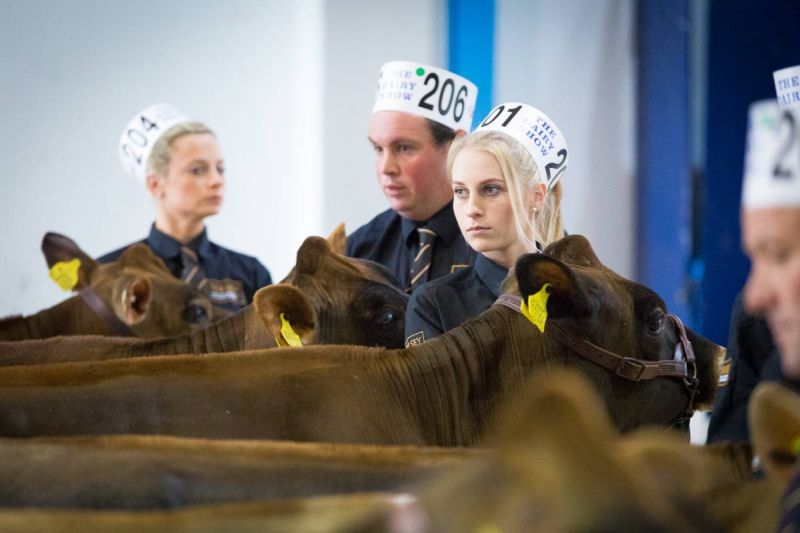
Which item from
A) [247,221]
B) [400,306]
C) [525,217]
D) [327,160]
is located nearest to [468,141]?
[525,217]

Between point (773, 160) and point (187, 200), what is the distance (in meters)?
4.17

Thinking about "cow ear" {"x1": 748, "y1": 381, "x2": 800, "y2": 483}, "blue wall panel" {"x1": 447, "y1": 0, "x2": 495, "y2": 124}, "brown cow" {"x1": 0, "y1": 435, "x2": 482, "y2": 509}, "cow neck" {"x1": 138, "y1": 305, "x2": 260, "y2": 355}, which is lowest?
"brown cow" {"x1": 0, "y1": 435, "x2": 482, "y2": 509}

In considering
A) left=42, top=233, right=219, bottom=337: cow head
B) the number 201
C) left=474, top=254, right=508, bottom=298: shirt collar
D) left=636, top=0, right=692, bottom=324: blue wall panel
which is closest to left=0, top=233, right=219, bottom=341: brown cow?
left=42, top=233, right=219, bottom=337: cow head

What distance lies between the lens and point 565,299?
3.09 m

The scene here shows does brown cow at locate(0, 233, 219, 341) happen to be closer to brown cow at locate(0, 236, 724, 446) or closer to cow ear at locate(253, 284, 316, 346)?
cow ear at locate(253, 284, 316, 346)

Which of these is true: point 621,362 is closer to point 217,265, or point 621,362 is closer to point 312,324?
point 312,324

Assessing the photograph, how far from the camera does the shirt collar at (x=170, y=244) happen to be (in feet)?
18.7

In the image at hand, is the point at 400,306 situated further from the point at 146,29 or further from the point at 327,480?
the point at 146,29

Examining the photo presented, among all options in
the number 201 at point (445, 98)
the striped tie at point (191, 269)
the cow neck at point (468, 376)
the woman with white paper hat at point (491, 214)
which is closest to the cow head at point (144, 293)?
the striped tie at point (191, 269)

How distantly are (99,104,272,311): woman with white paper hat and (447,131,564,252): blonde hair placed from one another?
2.21 metres

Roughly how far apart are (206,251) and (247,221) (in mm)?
1660

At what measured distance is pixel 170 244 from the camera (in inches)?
225

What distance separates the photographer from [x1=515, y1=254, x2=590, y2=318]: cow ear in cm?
300

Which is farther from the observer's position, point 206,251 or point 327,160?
point 327,160
